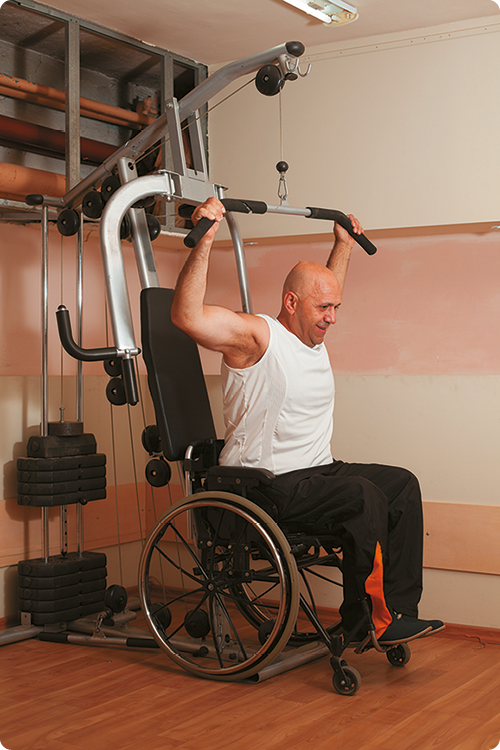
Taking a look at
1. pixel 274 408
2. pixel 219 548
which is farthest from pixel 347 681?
pixel 274 408

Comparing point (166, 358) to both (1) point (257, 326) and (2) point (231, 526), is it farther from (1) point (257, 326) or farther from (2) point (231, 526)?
(2) point (231, 526)

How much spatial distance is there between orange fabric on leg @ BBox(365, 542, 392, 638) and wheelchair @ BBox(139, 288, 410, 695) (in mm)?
32

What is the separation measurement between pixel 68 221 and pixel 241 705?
1859mm

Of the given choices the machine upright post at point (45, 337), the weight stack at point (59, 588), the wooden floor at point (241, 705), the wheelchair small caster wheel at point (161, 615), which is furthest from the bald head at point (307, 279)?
the weight stack at point (59, 588)

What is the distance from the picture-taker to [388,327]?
3566 mm

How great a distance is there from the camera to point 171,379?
280 cm

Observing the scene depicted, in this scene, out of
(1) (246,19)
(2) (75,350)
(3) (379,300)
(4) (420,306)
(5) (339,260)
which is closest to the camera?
(2) (75,350)

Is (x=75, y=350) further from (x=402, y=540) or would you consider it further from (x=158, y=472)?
(x=402, y=540)

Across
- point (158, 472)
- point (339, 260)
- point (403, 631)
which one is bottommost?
point (403, 631)

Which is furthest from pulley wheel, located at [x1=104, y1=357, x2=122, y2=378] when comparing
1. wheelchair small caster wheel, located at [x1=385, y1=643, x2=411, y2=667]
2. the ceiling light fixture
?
the ceiling light fixture

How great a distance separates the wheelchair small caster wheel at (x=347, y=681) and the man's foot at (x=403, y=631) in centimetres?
13

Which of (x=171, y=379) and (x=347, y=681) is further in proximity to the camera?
(x=171, y=379)

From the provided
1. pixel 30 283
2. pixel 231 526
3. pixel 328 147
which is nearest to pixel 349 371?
pixel 328 147

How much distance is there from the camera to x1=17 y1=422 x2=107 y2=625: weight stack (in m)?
3.17
